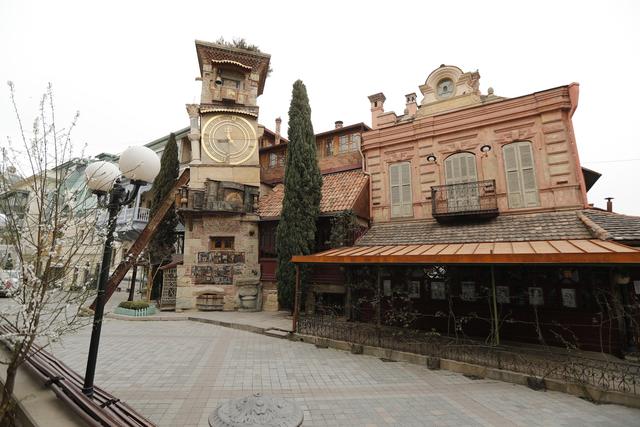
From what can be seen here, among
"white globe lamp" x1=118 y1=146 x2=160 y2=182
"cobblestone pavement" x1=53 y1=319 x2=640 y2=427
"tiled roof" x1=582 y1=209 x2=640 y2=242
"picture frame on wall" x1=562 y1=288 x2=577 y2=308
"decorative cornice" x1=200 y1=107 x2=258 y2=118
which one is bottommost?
"cobblestone pavement" x1=53 y1=319 x2=640 y2=427

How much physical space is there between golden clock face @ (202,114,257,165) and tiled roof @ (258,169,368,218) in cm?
293

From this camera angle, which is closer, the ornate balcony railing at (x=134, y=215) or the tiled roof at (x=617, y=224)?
the tiled roof at (x=617, y=224)

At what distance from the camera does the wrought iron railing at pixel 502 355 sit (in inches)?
253

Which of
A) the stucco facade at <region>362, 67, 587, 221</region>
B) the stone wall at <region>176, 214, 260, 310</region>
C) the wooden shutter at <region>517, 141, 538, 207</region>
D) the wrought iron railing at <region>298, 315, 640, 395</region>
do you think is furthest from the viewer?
the stone wall at <region>176, 214, 260, 310</region>

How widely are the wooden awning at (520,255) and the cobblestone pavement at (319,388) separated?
282 cm

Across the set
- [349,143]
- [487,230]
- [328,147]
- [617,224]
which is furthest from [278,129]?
[617,224]

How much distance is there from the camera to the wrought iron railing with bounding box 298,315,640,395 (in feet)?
21.1

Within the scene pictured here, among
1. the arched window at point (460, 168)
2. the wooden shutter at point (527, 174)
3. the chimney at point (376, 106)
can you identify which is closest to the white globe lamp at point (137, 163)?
the arched window at point (460, 168)

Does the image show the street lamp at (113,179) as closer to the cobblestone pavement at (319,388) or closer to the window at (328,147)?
the cobblestone pavement at (319,388)

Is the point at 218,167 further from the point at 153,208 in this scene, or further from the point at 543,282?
the point at 543,282

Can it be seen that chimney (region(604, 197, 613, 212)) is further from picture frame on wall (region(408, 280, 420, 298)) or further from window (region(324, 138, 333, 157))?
window (region(324, 138, 333, 157))

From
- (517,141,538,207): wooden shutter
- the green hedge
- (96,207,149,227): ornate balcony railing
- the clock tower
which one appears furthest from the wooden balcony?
(517,141,538,207): wooden shutter

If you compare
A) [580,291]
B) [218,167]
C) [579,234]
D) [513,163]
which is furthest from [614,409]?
[218,167]

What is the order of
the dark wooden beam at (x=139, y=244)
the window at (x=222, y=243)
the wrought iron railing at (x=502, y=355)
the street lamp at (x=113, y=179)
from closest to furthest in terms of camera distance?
the street lamp at (x=113, y=179)
the wrought iron railing at (x=502, y=355)
the dark wooden beam at (x=139, y=244)
the window at (x=222, y=243)
